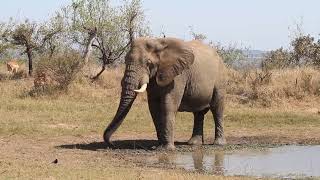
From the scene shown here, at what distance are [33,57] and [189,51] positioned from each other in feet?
77.9

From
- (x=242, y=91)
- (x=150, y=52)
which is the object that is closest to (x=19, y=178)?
(x=150, y=52)

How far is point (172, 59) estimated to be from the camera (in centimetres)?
1617

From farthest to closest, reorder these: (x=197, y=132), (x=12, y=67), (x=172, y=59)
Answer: (x=12, y=67) → (x=197, y=132) → (x=172, y=59)

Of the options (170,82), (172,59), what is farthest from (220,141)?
(172,59)

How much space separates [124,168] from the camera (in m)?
12.8

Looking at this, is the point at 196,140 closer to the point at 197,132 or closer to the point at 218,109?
the point at 197,132

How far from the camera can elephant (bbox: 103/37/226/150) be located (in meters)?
15.4

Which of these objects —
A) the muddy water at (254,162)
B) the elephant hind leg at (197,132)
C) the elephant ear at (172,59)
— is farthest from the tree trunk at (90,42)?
the muddy water at (254,162)

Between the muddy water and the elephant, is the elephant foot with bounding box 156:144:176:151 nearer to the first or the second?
the elephant

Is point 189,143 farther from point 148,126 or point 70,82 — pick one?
point 70,82

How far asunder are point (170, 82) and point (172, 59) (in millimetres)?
645

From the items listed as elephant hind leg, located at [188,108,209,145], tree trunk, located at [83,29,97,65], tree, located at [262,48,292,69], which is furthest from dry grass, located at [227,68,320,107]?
elephant hind leg, located at [188,108,209,145]

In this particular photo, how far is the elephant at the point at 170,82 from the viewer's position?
50.6 feet

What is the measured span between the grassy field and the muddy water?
3.16 feet
